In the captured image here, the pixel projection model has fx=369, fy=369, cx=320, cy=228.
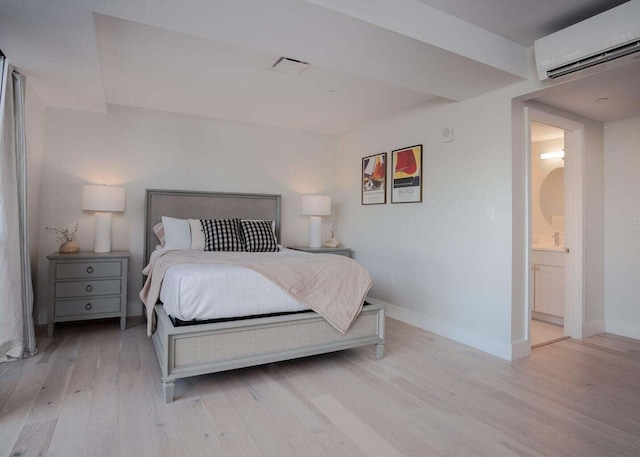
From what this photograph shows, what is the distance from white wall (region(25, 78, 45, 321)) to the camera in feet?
10.4

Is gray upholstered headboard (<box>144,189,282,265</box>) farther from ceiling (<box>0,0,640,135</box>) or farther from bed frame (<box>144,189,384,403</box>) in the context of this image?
bed frame (<box>144,189,384,403</box>)

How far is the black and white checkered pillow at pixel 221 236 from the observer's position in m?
3.74

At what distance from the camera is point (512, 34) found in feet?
8.45

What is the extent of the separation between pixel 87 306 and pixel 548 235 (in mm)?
5316

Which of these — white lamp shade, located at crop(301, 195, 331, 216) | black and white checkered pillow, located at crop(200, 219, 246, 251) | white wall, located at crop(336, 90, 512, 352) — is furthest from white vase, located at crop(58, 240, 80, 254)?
white wall, located at crop(336, 90, 512, 352)

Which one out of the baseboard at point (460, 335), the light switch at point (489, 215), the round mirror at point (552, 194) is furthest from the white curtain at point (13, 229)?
the round mirror at point (552, 194)

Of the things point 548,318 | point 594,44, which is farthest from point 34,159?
point 548,318

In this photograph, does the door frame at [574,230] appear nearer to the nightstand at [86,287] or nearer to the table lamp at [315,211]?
the table lamp at [315,211]

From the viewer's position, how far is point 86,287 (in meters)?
3.39

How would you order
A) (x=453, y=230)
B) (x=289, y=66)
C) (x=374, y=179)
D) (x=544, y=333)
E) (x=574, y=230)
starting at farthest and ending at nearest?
1. (x=374, y=179)
2. (x=544, y=333)
3. (x=574, y=230)
4. (x=453, y=230)
5. (x=289, y=66)

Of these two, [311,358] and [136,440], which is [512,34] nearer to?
[311,358]

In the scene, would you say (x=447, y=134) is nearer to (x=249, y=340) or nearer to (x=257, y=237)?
(x=257, y=237)

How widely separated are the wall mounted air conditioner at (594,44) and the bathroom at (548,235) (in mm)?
1529

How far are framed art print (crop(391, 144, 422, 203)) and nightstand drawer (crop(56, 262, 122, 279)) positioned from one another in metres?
2.97
